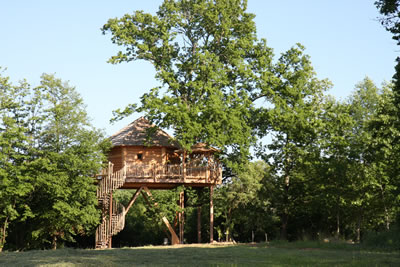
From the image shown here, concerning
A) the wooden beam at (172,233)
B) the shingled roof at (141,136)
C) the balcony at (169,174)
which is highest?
the shingled roof at (141,136)

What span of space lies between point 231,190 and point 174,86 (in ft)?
29.1

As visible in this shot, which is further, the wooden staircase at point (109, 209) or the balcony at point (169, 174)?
the balcony at point (169, 174)

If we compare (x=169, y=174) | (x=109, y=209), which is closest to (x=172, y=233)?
(x=169, y=174)

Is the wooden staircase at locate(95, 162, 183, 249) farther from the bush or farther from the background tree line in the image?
the bush

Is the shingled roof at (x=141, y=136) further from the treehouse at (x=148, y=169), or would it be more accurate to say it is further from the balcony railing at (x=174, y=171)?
the balcony railing at (x=174, y=171)

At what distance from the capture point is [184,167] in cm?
3412

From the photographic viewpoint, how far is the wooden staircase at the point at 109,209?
32.8 m

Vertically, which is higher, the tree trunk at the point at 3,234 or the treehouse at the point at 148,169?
the treehouse at the point at 148,169

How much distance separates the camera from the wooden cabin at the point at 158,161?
3384 cm

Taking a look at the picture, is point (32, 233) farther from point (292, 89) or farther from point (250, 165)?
point (292, 89)

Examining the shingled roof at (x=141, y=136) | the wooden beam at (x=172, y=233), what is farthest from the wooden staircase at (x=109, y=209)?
the wooden beam at (x=172, y=233)

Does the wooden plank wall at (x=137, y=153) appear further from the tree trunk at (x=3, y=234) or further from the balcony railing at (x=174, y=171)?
the tree trunk at (x=3, y=234)

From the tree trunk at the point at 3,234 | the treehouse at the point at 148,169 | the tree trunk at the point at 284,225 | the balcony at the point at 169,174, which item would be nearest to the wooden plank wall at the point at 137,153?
the treehouse at the point at 148,169

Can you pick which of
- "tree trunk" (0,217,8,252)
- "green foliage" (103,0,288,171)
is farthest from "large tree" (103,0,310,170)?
"tree trunk" (0,217,8,252)
